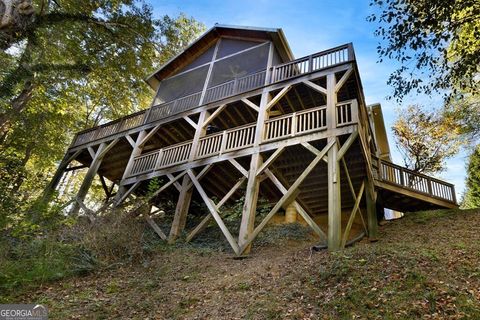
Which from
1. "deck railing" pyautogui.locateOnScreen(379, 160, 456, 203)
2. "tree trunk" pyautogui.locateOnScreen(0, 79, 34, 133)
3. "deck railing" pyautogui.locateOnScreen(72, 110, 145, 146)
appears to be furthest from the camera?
"tree trunk" pyautogui.locateOnScreen(0, 79, 34, 133)

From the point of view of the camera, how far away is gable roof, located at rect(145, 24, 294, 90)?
1295 cm

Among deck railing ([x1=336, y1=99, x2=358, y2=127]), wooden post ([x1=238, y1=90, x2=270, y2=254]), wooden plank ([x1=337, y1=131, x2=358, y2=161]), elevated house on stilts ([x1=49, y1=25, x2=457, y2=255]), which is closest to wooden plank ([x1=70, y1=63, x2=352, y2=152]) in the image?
elevated house on stilts ([x1=49, y1=25, x2=457, y2=255])

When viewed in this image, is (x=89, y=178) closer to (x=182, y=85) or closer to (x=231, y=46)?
(x=182, y=85)

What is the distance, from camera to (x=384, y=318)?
14.3ft

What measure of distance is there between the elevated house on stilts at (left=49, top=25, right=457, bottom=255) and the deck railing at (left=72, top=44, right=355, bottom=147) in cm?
5

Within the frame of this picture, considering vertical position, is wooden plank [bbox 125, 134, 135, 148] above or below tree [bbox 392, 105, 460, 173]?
below

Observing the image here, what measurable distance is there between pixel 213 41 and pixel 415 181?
11.1 metres

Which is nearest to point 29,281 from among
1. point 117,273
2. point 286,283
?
point 117,273

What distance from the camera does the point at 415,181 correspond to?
12094 millimetres

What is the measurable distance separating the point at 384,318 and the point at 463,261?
2.95 metres

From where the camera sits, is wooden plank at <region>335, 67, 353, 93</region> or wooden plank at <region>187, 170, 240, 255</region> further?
wooden plank at <region>335, 67, 353, 93</region>

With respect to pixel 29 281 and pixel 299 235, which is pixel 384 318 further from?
pixel 29 281

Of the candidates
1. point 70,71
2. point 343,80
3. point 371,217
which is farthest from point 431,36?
point 70,71

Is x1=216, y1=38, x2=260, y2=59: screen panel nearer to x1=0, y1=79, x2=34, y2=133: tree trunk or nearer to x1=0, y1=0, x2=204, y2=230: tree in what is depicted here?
x1=0, y1=0, x2=204, y2=230: tree
